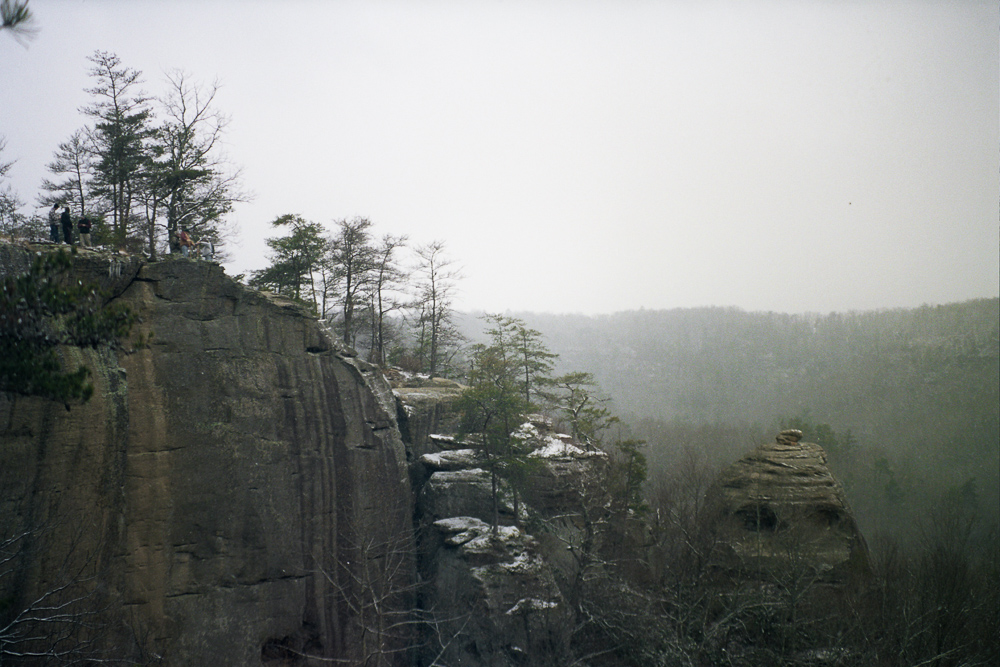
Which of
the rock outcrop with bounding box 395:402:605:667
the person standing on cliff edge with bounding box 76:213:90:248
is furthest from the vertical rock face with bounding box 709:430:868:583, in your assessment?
the person standing on cliff edge with bounding box 76:213:90:248

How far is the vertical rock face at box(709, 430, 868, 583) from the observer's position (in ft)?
60.7

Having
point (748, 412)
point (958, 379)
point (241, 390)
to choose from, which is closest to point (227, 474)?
point (241, 390)

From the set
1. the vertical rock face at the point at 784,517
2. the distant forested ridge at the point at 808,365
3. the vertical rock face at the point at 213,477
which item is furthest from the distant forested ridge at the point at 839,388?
the vertical rock face at the point at 213,477

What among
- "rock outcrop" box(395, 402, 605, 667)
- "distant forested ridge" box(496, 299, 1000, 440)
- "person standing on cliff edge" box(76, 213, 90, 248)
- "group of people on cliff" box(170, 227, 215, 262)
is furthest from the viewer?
"distant forested ridge" box(496, 299, 1000, 440)

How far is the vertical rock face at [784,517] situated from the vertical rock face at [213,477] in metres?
12.0

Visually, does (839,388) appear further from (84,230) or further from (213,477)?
(84,230)

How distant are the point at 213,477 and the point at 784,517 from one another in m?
18.7

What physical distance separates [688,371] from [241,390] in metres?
85.1

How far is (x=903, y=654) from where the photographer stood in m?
14.1

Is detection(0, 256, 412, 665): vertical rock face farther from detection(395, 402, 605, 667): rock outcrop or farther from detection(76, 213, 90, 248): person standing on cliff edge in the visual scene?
detection(395, 402, 605, 667): rock outcrop

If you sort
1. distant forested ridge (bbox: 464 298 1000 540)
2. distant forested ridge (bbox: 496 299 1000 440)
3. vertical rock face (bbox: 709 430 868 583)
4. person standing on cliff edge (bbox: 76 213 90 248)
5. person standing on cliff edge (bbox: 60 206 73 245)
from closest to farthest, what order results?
person standing on cliff edge (bbox: 60 206 73 245) < person standing on cliff edge (bbox: 76 213 90 248) < vertical rock face (bbox: 709 430 868 583) < distant forested ridge (bbox: 464 298 1000 540) < distant forested ridge (bbox: 496 299 1000 440)

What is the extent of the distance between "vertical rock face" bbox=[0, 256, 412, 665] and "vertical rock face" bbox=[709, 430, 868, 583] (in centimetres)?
1202

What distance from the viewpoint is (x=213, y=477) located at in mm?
15227

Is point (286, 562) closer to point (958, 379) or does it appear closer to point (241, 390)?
point (241, 390)
